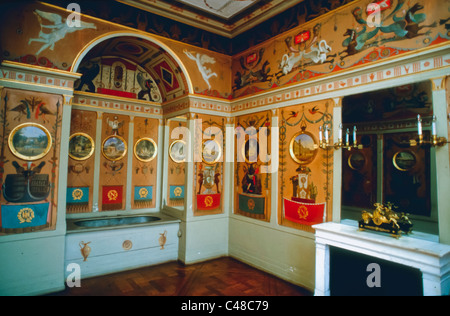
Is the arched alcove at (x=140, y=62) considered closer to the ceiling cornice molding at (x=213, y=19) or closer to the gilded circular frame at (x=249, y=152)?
the ceiling cornice molding at (x=213, y=19)

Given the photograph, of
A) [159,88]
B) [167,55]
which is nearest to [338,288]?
[167,55]

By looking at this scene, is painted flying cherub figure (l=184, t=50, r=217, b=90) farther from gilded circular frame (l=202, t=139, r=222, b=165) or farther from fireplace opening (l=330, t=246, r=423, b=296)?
fireplace opening (l=330, t=246, r=423, b=296)

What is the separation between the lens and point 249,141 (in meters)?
6.45

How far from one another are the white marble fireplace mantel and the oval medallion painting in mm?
4832

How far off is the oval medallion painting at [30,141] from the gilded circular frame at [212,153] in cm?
315

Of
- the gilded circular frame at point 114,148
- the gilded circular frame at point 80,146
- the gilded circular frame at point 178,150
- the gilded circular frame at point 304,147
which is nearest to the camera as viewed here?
the gilded circular frame at point 304,147

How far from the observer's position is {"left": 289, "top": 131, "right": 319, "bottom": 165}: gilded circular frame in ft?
16.6

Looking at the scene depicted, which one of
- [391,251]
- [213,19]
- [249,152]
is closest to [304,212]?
[391,251]

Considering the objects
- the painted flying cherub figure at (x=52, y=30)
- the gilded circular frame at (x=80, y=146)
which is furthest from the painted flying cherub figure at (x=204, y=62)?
the gilded circular frame at (x=80, y=146)

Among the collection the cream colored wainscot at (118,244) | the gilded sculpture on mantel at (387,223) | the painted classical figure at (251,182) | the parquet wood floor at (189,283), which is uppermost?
the painted classical figure at (251,182)

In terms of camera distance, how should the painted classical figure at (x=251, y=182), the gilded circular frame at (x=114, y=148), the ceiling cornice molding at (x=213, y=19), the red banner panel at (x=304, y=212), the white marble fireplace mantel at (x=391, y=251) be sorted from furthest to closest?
1. the gilded circular frame at (x=114, y=148)
2. the painted classical figure at (x=251, y=182)
3. the ceiling cornice molding at (x=213, y=19)
4. the red banner panel at (x=304, y=212)
5. the white marble fireplace mantel at (x=391, y=251)

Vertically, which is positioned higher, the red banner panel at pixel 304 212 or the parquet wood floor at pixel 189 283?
the red banner panel at pixel 304 212

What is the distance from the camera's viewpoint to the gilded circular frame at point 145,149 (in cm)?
728
